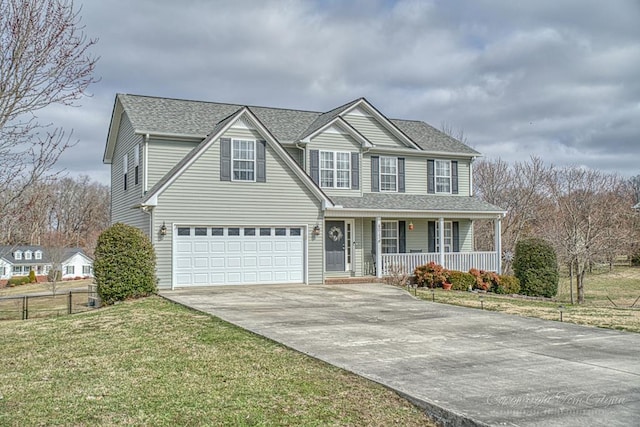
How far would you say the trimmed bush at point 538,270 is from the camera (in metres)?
22.2

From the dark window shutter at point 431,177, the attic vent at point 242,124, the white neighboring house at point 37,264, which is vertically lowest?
the white neighboring house at point 37,264

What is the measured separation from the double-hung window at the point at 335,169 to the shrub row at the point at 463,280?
15.6 feet

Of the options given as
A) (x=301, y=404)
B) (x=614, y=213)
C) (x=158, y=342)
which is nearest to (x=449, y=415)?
(x=301, y=404)

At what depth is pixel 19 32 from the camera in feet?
21.9

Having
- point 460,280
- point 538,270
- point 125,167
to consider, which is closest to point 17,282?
point 125,167

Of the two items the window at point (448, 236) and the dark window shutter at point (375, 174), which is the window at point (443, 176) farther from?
the dark window shutter at point (375, 174)

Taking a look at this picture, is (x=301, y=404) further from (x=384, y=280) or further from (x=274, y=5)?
(x=384, y=280)

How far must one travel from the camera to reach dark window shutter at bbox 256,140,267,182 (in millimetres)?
19906

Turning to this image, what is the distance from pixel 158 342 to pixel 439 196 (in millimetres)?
18398

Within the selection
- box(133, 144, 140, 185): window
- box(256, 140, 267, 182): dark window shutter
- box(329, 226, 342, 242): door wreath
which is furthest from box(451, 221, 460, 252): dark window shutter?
box(133, 144, 140, 185): window

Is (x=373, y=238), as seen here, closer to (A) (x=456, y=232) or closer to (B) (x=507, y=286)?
(A) (x=456, y=232)

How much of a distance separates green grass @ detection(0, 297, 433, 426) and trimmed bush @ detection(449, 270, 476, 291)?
13153 millimetres

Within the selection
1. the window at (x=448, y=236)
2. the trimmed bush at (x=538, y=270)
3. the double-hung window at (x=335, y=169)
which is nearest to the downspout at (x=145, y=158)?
the double-hung window at (x=335, y=169)

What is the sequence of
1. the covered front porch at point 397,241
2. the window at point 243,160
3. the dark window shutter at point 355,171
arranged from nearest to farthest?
the window at point 243,160
the covered front porch at point 397,241
the dark window shutter at point 355,171
